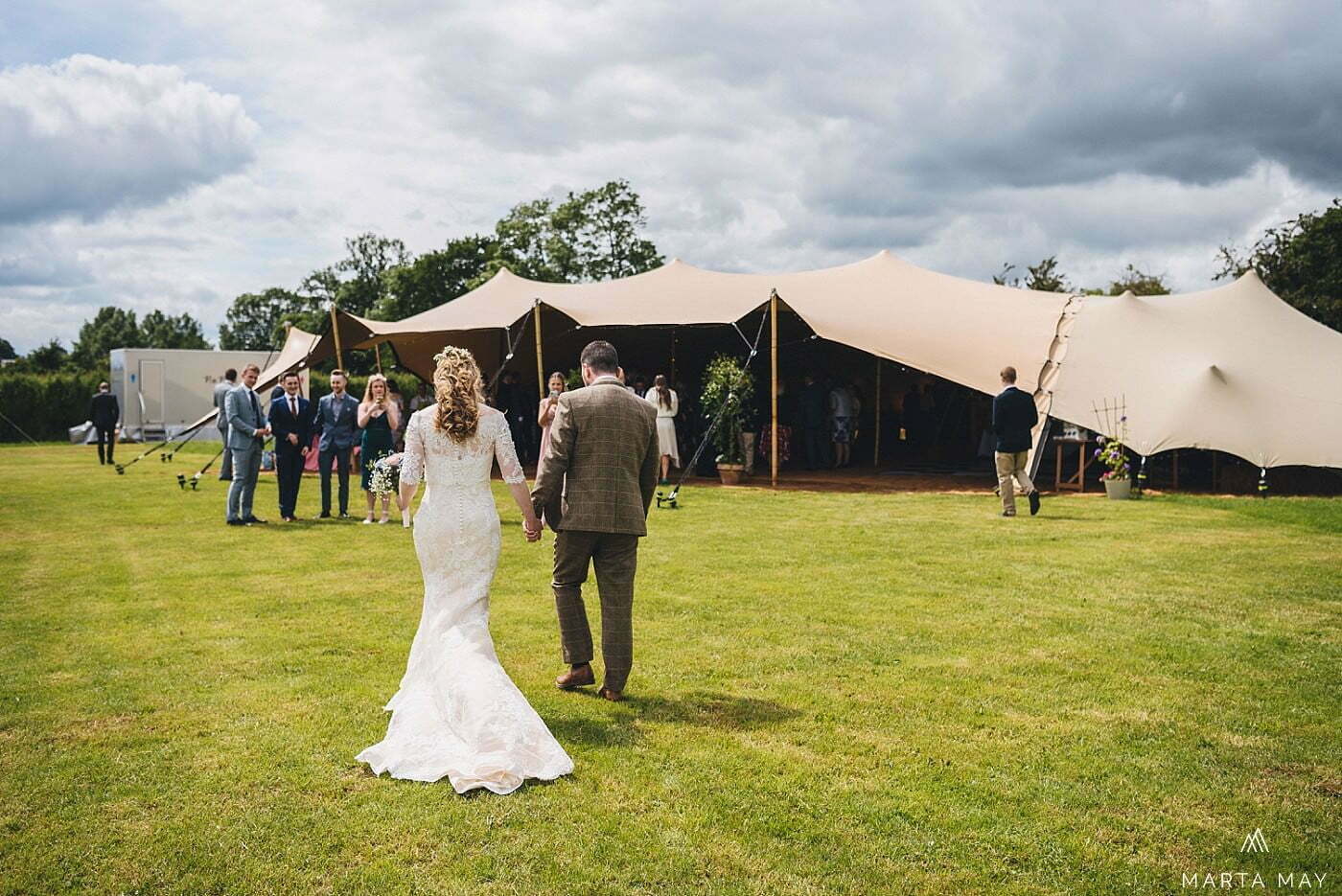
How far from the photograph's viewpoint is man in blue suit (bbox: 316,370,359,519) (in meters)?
A: 11.1

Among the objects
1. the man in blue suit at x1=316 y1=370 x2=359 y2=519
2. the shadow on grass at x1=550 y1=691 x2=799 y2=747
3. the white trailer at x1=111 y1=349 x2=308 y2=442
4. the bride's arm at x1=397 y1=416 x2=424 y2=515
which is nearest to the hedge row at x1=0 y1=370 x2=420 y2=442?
the white trailer at x1=111 y1=349 x2=308 y2=442

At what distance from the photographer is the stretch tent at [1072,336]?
13953 mm

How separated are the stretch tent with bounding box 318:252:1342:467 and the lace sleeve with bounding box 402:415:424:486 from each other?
10.4 meters

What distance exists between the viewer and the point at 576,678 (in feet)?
16.1

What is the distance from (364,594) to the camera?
283 inches

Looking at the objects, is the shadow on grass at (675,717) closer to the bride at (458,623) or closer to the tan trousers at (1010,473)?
the bride at (458,623)

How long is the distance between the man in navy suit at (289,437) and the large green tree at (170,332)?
89853 mm

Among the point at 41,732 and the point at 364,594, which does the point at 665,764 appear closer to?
the point at 41,732

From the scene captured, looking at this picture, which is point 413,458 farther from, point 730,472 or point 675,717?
point 730,472

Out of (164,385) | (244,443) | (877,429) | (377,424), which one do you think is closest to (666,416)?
(377,424)

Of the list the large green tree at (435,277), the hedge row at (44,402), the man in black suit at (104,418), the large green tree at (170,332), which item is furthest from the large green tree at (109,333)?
the man in black suit at (104,418)

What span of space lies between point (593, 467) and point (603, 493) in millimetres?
134

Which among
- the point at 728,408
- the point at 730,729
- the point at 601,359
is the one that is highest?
the point at 728,408

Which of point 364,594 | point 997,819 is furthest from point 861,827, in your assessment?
point 364,594
